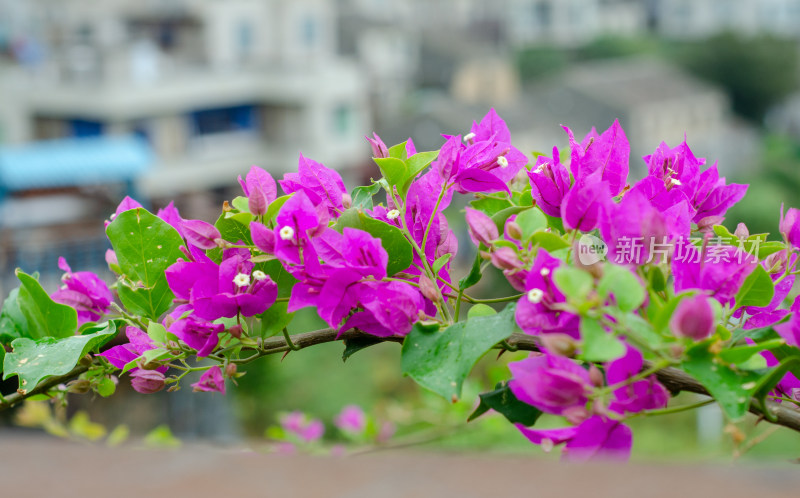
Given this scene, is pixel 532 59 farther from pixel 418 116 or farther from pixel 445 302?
pixel 445 302

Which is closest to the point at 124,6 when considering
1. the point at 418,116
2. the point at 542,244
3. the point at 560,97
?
the point at 418,116

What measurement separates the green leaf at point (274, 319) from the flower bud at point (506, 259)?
0.08 m

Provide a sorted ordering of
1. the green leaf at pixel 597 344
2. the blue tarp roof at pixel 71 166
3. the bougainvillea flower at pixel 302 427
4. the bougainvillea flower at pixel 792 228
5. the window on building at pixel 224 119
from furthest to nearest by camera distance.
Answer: the window on building at pixel 224 119 → the blue tarp roof at pixel 71 166 → the bougainvillea flower at pixel 302 427 → the bougainvillea flower at pixel 792 228 → the green leaf at pixel 597 344

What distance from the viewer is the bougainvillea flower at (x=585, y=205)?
0.27 m

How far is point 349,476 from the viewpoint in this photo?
0.46 m

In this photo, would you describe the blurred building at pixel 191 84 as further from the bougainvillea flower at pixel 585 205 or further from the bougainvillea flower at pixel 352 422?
the bougainvillea flower at pixel 585 205

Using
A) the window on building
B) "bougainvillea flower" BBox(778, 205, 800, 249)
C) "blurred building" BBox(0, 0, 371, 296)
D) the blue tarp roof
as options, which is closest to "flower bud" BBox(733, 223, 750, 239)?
"bougainvillea flower" BBox(778, 205, 800, 249)

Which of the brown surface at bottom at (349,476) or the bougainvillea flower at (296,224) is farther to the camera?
the brown surface at bottom at (349,476)

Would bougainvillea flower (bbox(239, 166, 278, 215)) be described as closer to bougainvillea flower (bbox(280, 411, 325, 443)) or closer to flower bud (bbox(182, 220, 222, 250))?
flower bud (bbox(182, 220, 222, 250))

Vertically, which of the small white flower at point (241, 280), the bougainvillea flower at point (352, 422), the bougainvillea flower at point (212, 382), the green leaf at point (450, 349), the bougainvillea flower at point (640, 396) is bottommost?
the bougainvillea flower at point (352, 422)

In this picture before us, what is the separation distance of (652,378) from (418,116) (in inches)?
571

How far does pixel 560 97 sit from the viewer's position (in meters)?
17.1

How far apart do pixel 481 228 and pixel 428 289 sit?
3 centimetres

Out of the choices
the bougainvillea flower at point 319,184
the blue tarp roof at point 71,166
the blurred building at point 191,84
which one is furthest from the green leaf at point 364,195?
the blurred building at point 191,84
